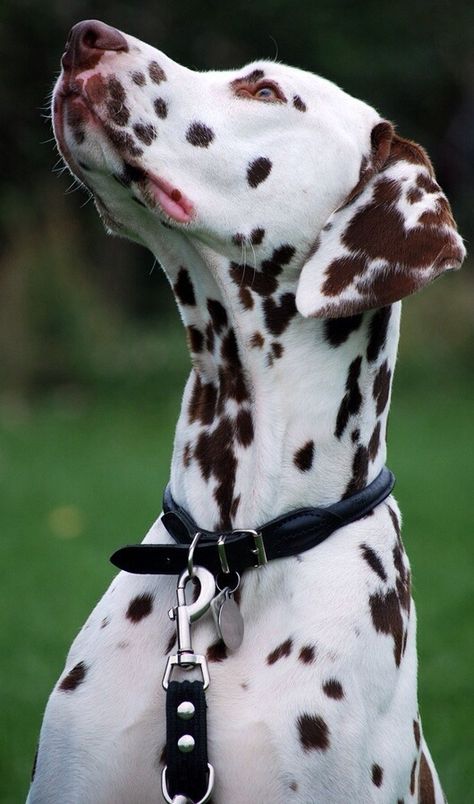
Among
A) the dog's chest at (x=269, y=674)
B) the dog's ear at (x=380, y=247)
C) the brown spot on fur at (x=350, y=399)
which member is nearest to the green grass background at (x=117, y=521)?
the dog's chest at (x=269, y=674)

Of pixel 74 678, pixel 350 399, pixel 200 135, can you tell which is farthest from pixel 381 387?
pixel 74 678

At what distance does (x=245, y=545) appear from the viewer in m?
3.24

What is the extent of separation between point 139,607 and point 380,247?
1.20 metres

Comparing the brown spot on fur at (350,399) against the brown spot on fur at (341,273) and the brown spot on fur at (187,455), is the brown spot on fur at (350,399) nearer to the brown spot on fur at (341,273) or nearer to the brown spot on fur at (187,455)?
the brown spot on fur at (341,273)

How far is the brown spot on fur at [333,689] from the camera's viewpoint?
10.2ft

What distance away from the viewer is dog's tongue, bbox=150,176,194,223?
324 centimetres

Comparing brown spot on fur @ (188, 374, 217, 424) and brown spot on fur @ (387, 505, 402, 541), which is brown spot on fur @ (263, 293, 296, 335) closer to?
brown spot on fur @ (188, 374, 217, 424)

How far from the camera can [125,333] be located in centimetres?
1554

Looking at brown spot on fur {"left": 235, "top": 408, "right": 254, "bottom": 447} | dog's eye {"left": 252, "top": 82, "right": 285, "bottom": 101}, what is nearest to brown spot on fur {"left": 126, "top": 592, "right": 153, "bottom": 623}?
brown spot on fur {"left": 235, "top": 408, "right": 254, "bottom": 447}

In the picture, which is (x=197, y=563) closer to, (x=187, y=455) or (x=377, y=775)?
(x=187, y=455)

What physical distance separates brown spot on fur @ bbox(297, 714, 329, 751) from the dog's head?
1075 millimetres

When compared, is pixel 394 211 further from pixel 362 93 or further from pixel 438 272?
pixel 362 93

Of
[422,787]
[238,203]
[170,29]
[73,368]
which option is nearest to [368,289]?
[238,203]

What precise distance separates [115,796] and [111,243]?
1679 cm
